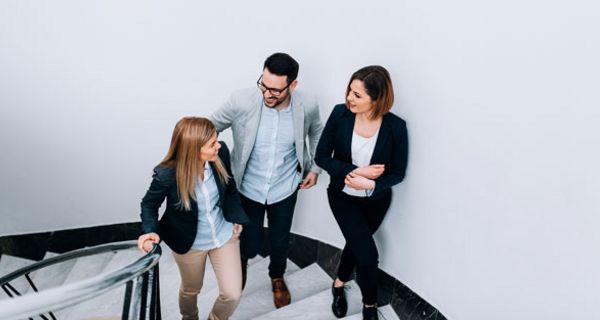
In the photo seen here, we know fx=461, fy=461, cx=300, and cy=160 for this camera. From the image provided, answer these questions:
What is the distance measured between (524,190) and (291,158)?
1.32m

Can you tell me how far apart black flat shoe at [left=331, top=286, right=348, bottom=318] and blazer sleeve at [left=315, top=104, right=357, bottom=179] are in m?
0.79

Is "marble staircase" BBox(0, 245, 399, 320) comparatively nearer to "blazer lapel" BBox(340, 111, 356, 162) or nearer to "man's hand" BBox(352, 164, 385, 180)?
"man's hand" BBox(352, 164, 385, 180)

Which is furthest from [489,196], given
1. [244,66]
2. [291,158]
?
[244,66]

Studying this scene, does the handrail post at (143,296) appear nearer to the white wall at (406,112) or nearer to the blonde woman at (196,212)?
the blonde woman at (196,212)

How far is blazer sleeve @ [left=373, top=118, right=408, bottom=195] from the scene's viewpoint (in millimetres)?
2330

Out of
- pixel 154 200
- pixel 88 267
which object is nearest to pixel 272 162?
pixel 154 200

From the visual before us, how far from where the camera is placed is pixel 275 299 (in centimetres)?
312

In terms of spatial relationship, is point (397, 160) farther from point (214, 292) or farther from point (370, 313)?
point (214, 292)

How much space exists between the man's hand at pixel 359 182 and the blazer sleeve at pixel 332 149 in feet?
0.18

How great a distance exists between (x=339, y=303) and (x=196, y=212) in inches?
44.2

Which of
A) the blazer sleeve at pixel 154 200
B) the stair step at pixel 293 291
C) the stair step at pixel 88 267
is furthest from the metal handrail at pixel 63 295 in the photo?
the stair step at pixel 88 267

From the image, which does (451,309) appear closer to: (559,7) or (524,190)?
(524,190)

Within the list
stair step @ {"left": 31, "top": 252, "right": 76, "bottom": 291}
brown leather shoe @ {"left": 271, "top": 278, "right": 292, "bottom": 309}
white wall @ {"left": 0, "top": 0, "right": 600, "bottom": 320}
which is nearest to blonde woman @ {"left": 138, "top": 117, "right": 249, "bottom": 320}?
brown leather shoe @ {"left": 271, "top": 278, "right": 292, "bottom": 309}

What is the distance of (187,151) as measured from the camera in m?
2.10
